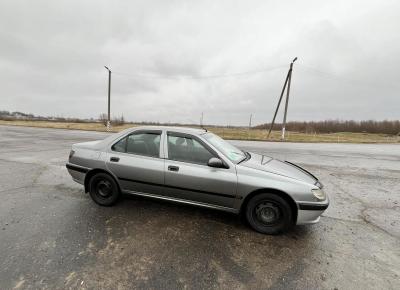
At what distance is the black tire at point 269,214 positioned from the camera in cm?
285

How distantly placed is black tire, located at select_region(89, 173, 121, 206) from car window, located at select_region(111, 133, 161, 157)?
58 cm

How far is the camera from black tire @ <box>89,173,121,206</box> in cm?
361

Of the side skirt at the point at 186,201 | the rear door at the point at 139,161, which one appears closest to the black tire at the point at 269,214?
the side skirt at the point at 186,201

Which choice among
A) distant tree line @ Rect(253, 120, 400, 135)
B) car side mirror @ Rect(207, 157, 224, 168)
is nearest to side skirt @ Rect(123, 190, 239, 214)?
car side mirror @ Rect(207, 157, 224, 168)

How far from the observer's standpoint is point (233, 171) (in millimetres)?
2982

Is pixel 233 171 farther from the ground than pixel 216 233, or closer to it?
farther from the ground

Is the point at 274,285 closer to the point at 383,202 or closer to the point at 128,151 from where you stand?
the point at 128,151

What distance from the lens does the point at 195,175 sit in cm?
308

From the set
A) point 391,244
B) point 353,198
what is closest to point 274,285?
point 391,244

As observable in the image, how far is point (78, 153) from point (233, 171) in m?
2.97

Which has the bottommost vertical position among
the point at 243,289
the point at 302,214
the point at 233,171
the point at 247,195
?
the point at 243,289

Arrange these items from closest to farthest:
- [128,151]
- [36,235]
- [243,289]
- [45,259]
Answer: [243,289] → [45,259] → [36,235] → [128,151]

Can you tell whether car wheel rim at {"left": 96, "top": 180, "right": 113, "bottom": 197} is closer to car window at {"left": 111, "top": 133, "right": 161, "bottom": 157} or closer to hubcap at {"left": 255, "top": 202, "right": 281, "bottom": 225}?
car window at {"left": 111, "top": 133, "right": 161, "bottom": 157}

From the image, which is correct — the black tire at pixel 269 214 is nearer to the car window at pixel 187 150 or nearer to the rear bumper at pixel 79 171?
the car window at pixel 187 150
